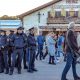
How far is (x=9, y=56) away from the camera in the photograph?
1368 centimetres

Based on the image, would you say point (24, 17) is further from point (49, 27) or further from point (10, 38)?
point (10, 38)

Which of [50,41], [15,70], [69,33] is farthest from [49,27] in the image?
[69,33]

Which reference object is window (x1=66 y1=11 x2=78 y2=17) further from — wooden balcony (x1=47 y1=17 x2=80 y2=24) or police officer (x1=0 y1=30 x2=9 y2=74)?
police officer (x1=0 y1=30 x2=9 y2=74)

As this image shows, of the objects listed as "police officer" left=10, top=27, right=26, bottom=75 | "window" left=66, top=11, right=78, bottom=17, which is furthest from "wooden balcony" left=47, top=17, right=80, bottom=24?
"police officer" left=10, top=27, right=26, bottom=75

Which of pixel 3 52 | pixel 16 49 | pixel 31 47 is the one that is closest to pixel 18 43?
pixel 16 49

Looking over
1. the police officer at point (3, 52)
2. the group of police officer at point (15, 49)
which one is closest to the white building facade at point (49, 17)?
the group of police officer at point (15, 49)

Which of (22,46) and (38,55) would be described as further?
(38,55)

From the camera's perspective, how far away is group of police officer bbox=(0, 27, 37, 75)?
12742 millimetres

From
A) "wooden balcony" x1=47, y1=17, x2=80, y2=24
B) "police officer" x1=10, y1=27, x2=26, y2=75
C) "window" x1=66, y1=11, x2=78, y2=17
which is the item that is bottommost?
"wooden balcony" x1=47, y1=17, x2=80, y2=24

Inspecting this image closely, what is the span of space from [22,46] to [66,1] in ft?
112

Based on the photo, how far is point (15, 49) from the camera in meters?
12.7

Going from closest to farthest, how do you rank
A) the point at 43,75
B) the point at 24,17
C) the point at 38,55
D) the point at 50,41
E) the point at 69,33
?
the point at 69,33 < the point at 43,75 < the point at 50,41 < the point at 38,55 < the point at 24,17

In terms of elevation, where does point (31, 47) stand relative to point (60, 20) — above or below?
above

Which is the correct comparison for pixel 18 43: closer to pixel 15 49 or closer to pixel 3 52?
pixel 15 49
